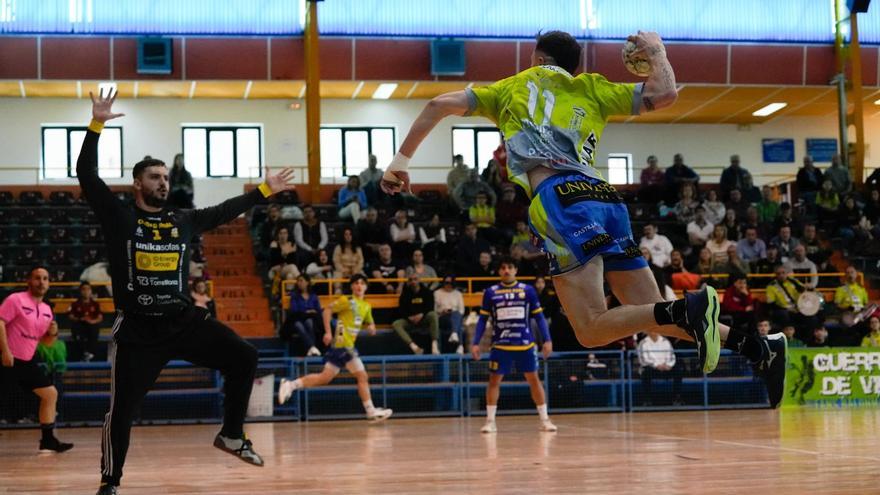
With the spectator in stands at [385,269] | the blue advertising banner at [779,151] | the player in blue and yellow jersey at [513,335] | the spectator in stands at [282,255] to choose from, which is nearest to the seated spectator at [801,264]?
the spectator in stands at [385,269]

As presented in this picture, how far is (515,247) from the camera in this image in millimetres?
20375

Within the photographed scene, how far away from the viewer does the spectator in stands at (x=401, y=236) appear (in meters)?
20.5

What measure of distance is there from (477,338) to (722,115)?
1902 centimetres

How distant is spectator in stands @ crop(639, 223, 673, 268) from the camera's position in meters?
19.6

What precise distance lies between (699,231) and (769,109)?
9711 millimetres

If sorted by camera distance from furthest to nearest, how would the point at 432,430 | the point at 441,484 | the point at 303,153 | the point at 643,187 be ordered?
the point at 303,153, the point at 643,187, the point at 432,430, the point at 441,484

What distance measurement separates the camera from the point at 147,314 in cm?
652

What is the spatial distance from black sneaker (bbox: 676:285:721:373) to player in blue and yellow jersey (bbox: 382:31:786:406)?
0.06m

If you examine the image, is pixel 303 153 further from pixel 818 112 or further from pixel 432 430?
pixel 432 430

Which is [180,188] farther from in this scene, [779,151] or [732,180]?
[779,151]

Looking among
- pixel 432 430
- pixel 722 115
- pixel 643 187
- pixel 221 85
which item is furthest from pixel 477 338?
pixel 722 115

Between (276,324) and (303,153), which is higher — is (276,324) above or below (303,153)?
below

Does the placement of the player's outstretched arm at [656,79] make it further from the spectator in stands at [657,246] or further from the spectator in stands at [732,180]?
the spectator in stands at [732,180]

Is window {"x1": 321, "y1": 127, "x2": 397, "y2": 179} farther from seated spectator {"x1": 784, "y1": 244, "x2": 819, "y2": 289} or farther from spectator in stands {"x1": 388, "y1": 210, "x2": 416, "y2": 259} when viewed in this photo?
seated spectator {"x1": 784, "y1": 244, "x2": 819, "y2": 289}
